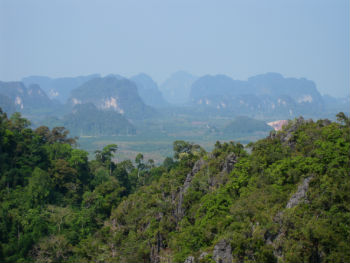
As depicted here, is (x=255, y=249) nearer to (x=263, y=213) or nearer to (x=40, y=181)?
(x=263, y=213)

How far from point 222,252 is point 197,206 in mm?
5274

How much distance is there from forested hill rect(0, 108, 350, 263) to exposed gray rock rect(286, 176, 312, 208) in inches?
2.1

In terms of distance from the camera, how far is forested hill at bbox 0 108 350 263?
1280 cm

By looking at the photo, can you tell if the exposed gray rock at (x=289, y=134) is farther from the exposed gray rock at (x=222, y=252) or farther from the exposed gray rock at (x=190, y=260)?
the exposed gray rock at (x=190, y=260)

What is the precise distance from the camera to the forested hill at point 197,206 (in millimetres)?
12805

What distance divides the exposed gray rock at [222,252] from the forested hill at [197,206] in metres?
0.04

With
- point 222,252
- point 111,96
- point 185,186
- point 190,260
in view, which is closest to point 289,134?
point 185,186

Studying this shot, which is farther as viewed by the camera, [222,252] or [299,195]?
[299,195]

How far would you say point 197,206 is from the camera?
18281 mm

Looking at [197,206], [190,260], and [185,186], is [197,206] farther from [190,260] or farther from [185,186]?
[190,260]

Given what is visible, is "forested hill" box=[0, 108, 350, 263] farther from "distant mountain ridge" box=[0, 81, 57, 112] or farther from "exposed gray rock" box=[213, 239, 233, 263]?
"distant mountain ridge" box=[0, 81, 57, 112]

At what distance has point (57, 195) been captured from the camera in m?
23.9

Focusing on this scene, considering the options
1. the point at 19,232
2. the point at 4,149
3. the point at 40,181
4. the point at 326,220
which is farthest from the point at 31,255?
the point at 326,220

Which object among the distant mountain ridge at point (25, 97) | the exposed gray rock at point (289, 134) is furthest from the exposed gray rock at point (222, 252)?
the distant mountain ridge at point (25, 97)
